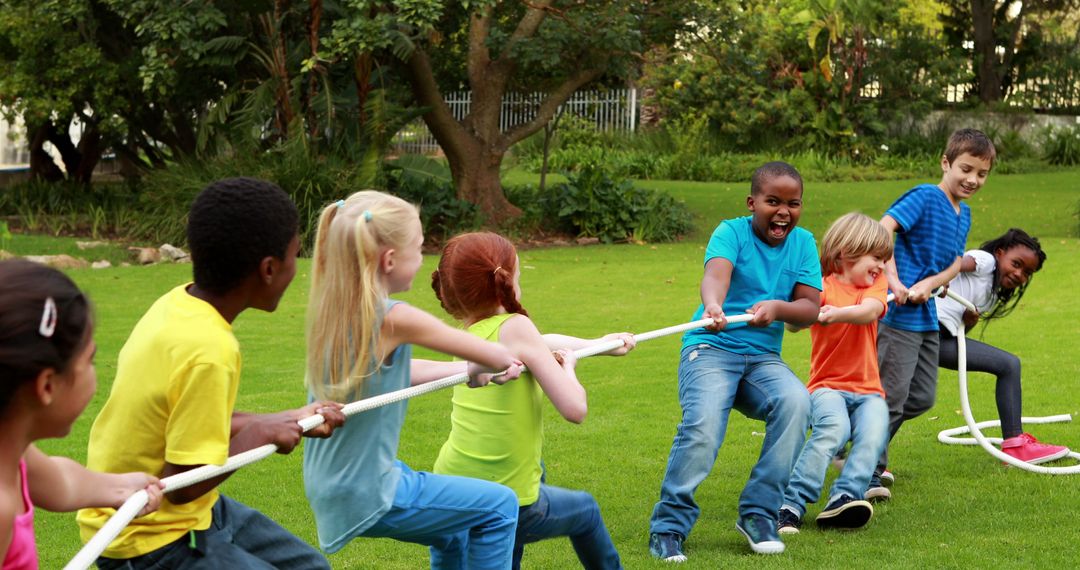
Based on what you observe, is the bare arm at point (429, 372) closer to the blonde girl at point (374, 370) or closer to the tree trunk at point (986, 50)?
the blonde girl at point (374, 370)

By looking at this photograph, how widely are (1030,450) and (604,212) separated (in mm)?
12107

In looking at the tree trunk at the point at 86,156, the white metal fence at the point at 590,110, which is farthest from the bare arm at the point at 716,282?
the white metal fence at the point at 590,110

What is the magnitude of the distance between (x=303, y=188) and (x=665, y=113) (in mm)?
15638

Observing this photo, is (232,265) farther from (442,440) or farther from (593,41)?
(593,41)

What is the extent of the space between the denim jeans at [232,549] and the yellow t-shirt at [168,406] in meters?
0.03

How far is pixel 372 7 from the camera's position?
16.7 m

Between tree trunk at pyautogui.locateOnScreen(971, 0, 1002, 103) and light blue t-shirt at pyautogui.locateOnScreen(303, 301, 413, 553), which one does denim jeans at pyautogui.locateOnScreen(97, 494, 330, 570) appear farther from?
tree trunk at pyautogui.locateOnScreen(971, 0, 1002, 103)

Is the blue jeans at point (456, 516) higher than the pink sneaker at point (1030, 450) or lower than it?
higher

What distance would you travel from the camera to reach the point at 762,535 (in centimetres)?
514

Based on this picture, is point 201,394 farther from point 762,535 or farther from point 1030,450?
point 1030,450

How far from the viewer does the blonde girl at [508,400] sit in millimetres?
4020

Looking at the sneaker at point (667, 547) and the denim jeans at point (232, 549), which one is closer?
the denim jeans at point (232, 549)

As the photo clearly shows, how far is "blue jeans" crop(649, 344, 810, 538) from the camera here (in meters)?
5.11

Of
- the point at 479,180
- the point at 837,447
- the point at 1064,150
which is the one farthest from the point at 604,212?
the point at 1064,150
